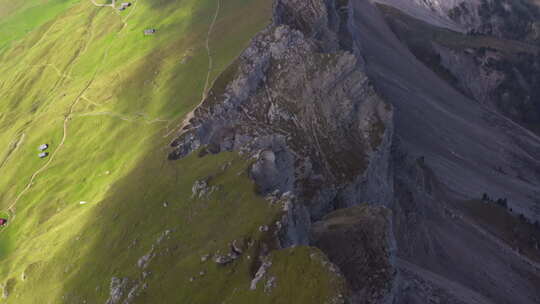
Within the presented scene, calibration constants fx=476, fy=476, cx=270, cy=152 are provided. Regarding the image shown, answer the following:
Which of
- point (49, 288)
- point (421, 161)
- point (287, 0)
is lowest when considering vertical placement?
point (421, 161)

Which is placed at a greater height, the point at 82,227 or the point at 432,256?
the point at 82,227

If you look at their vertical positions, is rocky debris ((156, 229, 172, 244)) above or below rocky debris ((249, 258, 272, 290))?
below

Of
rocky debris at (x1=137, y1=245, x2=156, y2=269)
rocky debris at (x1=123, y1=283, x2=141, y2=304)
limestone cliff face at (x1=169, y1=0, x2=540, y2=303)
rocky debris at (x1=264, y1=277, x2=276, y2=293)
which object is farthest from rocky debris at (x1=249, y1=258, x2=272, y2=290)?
rocky debris at (x1=137, y1=245, x2=156, y2=269)

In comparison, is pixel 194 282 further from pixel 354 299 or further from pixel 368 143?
pixel 368 143

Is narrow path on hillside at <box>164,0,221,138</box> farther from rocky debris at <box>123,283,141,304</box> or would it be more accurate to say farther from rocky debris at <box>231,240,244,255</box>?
rocky debris at <box>231,240,244,255</box>

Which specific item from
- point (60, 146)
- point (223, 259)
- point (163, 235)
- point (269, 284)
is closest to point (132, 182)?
point (163, 235)

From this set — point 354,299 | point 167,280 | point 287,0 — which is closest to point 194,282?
point 167,280
